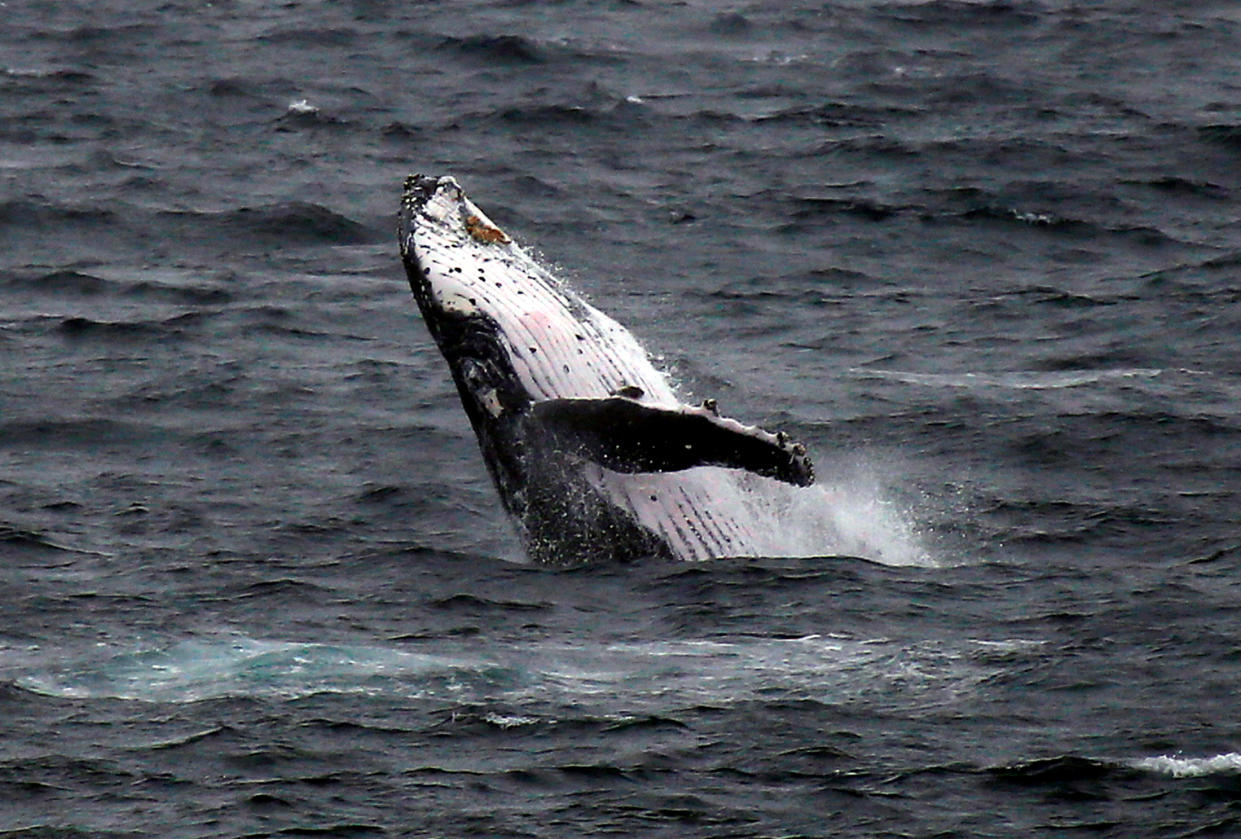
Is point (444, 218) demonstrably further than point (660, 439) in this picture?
Yes

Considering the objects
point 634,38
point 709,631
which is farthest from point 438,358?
point 634,38

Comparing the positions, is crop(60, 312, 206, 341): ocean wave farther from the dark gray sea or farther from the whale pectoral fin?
the whale pectoral fin

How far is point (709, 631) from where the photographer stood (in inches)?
780

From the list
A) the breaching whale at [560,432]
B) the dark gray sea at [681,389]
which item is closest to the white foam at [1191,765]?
the dark gray sea at [681,389]

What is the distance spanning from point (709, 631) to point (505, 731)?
288 cm

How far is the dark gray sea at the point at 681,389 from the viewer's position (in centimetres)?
1675

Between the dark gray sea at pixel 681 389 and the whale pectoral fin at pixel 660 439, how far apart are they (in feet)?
3.55

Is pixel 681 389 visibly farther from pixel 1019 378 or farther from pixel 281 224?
pixel 281 224

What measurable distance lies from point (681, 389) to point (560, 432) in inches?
286

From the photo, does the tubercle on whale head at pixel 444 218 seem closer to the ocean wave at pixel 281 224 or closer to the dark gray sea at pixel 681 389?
the dark gray sea at pixel 681 389

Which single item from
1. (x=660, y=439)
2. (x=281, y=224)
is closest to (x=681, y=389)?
(x=660, y=439)

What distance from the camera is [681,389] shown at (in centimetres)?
2850

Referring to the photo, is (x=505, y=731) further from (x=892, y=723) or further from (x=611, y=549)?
(x=611, y=549)

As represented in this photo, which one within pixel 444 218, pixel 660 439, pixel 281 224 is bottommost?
pixel 281 224
